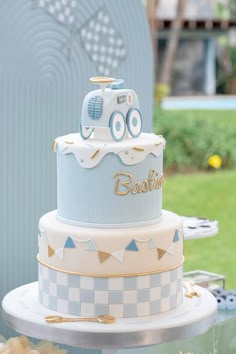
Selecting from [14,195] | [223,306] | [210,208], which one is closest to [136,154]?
[14,195]

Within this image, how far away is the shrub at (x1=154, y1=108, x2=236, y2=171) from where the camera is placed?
830 centimetres

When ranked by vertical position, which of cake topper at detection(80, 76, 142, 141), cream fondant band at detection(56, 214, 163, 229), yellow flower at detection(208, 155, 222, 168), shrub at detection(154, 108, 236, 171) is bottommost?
yellow flower at detection(208, 155, 222, 168)

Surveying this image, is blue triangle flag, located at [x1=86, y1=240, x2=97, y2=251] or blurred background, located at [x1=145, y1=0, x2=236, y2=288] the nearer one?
blue triangle flag, located at [x1=86, y1=240, x2=97, y2=251]

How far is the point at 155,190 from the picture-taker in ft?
6.82

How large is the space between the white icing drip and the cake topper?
0.11ft

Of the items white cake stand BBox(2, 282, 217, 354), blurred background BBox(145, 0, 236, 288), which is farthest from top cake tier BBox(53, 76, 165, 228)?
blurred background BBox(145, 0, 236, 288)

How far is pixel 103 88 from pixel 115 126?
111mm

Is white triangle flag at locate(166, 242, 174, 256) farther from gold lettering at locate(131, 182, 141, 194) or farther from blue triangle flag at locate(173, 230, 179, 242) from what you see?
gold lettering at locate(131, 182, 141, 194)

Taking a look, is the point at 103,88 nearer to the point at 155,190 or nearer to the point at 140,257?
the point at 155,190

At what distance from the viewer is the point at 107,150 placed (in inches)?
79.0

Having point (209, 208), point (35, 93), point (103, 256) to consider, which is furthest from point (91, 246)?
point (209, 208)

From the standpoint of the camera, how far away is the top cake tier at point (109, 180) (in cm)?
201

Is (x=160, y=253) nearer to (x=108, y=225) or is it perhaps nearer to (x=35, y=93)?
(x=108, y=225)

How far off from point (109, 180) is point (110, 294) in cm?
28
